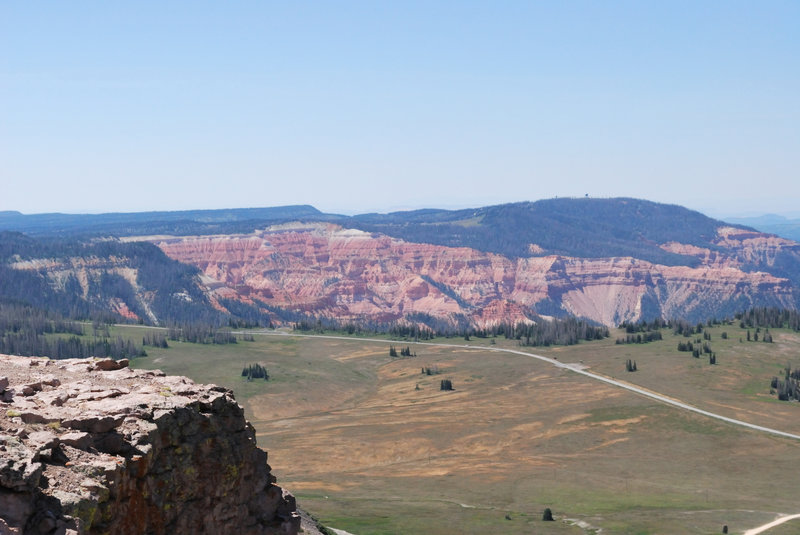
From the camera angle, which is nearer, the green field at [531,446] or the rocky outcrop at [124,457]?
the rocky outcrop at [124,457]

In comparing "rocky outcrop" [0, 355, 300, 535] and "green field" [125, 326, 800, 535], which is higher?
"rocky outcrop" [0, 355, 300, 535]

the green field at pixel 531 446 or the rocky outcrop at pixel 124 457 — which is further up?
the rocky outcrop at pixel 124 457

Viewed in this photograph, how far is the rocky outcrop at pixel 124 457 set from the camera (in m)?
22.7

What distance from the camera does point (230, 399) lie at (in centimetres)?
3312

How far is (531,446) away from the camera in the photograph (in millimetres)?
128625

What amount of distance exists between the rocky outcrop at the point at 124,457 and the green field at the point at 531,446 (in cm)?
4095

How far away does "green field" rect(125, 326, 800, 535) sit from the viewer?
274ft

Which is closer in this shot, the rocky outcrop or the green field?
the rocky outcrop

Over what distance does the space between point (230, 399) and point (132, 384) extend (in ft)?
11.6

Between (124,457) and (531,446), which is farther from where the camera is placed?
(531,446)

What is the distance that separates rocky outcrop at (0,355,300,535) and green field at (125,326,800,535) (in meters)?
40.9

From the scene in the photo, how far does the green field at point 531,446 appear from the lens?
274ft

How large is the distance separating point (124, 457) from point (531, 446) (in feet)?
353

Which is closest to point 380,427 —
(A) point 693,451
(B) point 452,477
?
(B) point 452,477
